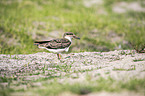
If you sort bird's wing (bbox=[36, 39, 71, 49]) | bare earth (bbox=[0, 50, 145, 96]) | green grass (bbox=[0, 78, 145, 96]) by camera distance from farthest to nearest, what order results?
bird's wing (bbox=[36, 39, 71, 49]), bare earth (bbox=[0, 50, 145, 96]), green grass (bbox=[0, 78, 145, 96])

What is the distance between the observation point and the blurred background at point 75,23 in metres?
12.0

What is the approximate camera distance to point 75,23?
15.5 m

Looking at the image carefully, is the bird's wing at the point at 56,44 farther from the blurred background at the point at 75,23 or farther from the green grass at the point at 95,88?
the green grass at the point at 95,88

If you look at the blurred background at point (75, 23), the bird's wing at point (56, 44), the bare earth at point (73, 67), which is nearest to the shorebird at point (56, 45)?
the bird's wing at point (56, 44)

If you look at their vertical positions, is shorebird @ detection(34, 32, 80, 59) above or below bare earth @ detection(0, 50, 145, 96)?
above

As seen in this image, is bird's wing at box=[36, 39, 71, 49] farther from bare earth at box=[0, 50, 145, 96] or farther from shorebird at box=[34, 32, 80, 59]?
bare earth at box=[0, 50, 145, 96]

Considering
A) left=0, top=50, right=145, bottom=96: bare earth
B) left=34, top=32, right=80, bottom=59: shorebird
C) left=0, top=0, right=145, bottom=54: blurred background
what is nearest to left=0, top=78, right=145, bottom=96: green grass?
left=0, top=50, right=145, bottom=96: bare earth

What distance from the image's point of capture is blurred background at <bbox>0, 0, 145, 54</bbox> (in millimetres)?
11984

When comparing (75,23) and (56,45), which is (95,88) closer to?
(56,45)

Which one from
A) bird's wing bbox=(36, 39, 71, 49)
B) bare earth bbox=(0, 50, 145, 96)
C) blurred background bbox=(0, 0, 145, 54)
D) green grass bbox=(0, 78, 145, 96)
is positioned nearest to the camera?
green grass bbox=(0, 78, 145, 96)

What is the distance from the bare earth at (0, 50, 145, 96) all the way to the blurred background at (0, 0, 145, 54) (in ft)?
6.54

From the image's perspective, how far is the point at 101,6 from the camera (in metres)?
21.6

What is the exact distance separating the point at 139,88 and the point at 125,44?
8.75m

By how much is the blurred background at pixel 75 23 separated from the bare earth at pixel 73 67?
6.54 feet
